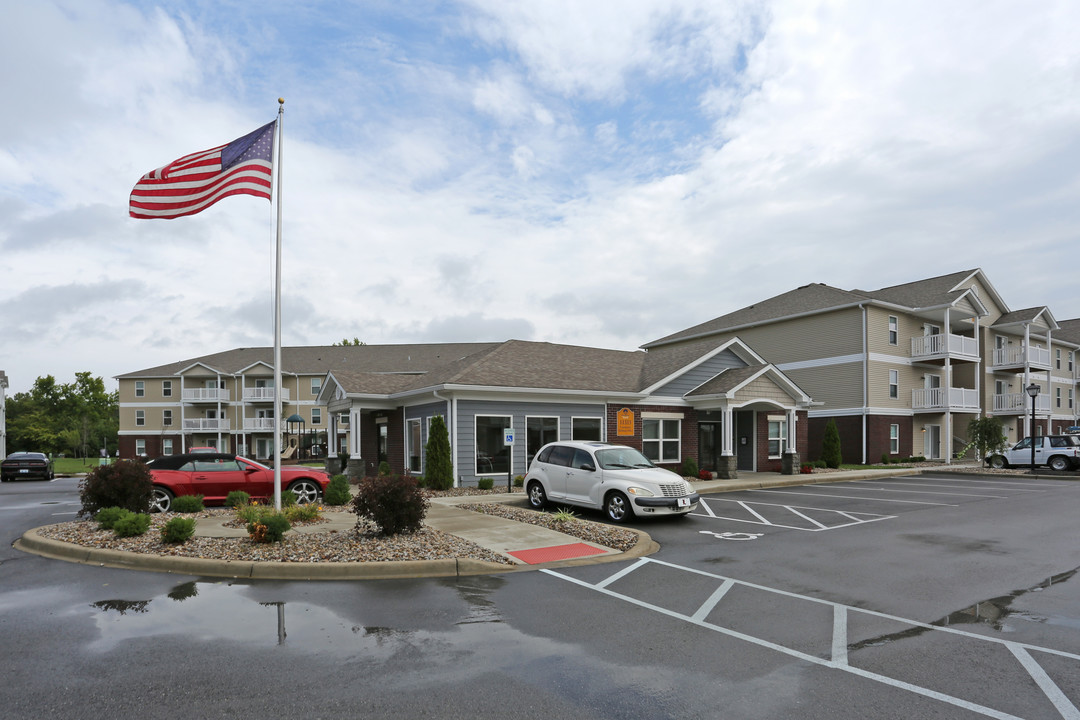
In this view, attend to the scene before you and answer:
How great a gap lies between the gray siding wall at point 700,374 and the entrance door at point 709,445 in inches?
65.8

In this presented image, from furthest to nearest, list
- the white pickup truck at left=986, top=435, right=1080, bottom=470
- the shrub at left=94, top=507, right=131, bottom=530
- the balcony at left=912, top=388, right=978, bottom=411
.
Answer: the balcony at left=912, top=388, right=978, bottom=411 → the white pickup truck at left=986, top=435, right=1080, bottom=470 → the shrub at left=94, top=507, right=131, bottom=530

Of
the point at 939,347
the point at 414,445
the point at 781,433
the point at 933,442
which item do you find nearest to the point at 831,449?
the point at 781,433

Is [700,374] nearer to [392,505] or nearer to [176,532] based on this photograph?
[392,505]

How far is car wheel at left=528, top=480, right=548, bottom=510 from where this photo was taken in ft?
51.2

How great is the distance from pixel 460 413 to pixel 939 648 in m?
16.0

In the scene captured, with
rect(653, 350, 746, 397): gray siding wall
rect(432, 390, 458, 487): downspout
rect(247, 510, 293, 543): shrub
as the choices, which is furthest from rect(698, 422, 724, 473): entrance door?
rect(247, 510, 293, 543): shrub

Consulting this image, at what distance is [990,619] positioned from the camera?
6.80 m

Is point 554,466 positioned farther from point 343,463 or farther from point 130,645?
point 343,463

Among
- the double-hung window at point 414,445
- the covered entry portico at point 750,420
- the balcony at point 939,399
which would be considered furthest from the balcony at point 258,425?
the balcony at point 939,399

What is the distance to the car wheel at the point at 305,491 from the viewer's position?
1633 centimetres

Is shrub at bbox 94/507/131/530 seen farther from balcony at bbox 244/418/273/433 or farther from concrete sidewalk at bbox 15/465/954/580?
balcony at bbox 244/418/273/433

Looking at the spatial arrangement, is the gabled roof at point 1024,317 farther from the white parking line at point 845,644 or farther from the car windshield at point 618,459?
the white parking line at point 845,644

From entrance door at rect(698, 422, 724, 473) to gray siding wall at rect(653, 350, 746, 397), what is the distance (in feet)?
5.48

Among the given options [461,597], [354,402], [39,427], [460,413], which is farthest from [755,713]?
[39,427]
